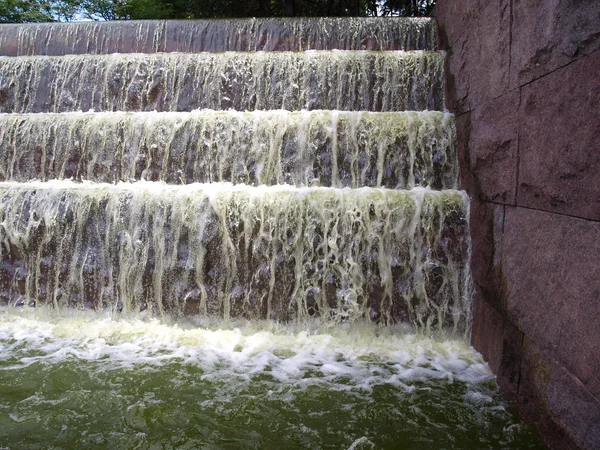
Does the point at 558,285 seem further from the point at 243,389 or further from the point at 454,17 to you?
the point at 454,17

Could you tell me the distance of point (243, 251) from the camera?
4.34 metres

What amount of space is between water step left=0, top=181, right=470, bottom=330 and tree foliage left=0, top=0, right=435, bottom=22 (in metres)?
8.86

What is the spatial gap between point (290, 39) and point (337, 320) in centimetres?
436

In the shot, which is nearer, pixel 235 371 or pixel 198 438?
pixel 198 438

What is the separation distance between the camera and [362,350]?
3947 millimetres

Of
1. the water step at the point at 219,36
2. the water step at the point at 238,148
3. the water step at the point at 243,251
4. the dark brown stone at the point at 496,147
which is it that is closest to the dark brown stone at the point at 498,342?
the water step at the point at 243,251

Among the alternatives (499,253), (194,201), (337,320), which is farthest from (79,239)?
(499,253)

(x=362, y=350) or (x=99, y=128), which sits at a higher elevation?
(x=99, y=128)

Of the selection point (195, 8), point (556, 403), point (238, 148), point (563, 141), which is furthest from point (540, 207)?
point (195, 8)

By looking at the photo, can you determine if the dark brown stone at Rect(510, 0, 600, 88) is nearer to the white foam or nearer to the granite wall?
the granite wall

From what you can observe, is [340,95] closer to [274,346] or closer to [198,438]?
[274,346]

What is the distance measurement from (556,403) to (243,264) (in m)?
2.61

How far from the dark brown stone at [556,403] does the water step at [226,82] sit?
3257 millimetres

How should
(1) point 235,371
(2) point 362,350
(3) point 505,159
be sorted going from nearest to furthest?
(3) point 505,159 → (1) point 235,371 → (2) point 362,350
